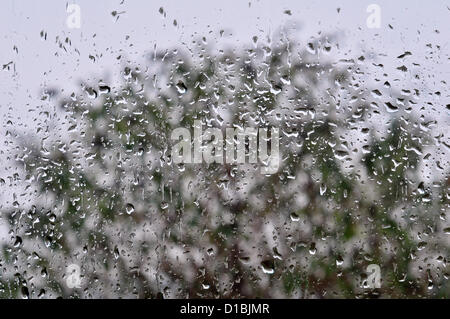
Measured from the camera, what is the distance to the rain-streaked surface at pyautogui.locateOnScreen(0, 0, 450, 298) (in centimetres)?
125

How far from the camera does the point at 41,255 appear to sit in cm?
129

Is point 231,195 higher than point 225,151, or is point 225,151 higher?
point 225,151

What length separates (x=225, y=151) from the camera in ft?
4.24

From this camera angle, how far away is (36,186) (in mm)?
1297

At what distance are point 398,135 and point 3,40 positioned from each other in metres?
1.04

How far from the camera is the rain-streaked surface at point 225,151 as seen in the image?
125cm

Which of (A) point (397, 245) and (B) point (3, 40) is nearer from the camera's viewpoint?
(A) point (397, 245)

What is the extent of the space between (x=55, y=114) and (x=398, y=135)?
0.86m

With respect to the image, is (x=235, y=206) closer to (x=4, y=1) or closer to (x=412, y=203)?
(x=412, y=203)

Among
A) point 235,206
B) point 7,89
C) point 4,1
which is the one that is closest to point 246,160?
point 235,206

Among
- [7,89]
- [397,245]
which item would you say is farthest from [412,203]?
[7,89]

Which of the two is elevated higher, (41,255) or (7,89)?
(7,89)

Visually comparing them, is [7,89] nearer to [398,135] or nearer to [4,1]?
[4,1]
